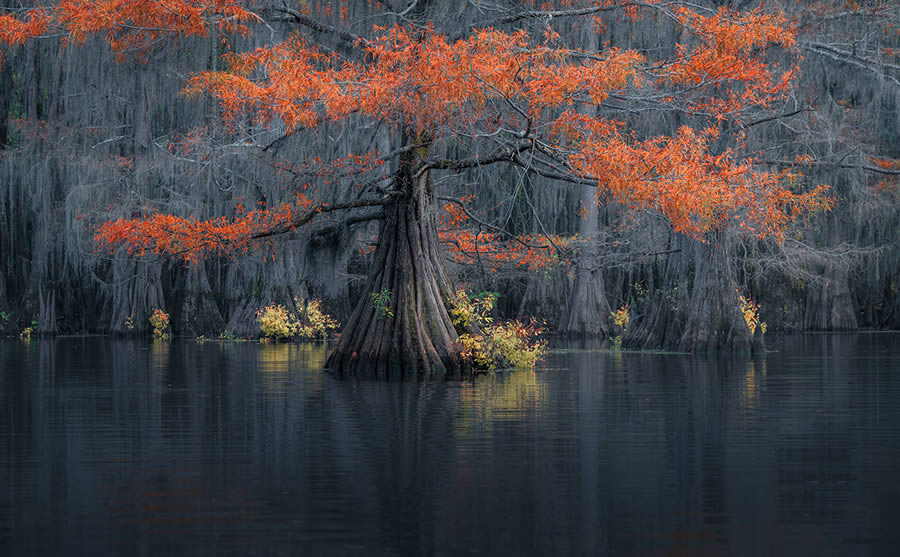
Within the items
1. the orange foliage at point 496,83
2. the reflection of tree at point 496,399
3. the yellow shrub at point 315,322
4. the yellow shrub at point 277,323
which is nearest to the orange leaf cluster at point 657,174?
the orange foliage at point 496,83

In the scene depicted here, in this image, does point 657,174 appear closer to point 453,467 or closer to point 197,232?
point 197,232

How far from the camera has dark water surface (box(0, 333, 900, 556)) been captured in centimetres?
619

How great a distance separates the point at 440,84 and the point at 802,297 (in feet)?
79.3

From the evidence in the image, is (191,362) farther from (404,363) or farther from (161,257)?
(404,363)

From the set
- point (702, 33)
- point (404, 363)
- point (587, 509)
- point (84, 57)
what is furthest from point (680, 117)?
point (587, 509)

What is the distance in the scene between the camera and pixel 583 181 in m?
16.3

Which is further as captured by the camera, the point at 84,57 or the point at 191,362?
the point at 84,57

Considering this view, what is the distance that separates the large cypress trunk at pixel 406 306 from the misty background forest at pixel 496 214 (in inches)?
101

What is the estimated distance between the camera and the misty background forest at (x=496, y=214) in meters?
22.9

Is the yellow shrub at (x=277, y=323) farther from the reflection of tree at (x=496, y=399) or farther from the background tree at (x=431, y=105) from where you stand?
the reflection of tree at (x=496, y=399)

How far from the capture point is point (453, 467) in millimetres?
8430

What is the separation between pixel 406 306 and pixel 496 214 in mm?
16950

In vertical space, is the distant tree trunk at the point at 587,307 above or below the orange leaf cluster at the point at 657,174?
below

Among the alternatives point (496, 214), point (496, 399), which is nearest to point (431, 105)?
point (496, 399)
